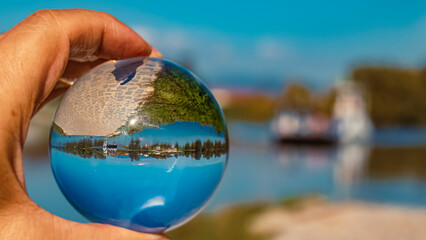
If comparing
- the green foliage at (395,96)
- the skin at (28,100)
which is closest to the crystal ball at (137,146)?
the skin at (28,100)

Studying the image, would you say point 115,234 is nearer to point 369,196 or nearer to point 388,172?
point 369,196

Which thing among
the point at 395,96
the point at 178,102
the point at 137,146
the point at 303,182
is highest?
the point at 178,102

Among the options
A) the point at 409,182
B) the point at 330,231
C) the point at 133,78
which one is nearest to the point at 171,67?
the point at 133,78

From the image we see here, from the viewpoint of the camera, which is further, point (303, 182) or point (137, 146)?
point (303, 182)

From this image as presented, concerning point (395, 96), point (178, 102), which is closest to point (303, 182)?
point (178, 102)

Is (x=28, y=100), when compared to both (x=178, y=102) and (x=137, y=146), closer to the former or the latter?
(x=137, y=146)

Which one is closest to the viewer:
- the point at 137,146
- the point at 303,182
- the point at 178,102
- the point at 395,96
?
the point at 137,146
